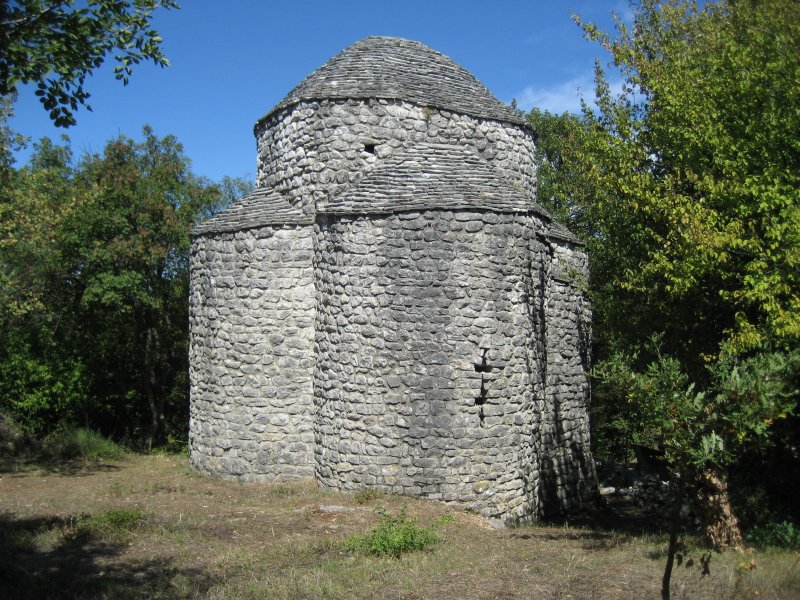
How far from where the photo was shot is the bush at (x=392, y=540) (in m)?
8.61

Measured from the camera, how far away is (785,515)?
9.98 meters

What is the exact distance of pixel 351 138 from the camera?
12.8m

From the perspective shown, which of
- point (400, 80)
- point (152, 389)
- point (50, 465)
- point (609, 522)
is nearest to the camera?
point (609, 522)

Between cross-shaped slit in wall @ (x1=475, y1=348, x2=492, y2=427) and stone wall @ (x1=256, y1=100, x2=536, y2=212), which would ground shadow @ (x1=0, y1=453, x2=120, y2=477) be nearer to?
stone wall @ (x1=256, y1=100, x2=536, y2=212)

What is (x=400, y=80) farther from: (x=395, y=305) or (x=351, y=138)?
(x=395, y=305)

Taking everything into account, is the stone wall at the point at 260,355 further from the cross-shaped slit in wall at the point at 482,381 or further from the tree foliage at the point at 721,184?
the tree foliage at the point at 721,184

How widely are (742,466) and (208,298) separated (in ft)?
30.8

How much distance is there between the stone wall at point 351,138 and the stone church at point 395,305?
30 mm

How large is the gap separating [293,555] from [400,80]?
862 cm

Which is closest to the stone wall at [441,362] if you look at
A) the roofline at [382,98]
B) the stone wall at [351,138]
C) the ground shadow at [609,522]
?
the ground shadow at [609,522]

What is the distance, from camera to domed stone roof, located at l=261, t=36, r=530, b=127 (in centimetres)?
1298

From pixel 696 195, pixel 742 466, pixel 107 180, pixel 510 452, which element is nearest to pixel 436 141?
pixel 696 195

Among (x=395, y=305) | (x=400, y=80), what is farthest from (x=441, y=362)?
(x=400, y=80)

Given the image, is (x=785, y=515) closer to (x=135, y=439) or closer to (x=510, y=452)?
(x=510, y=452)
